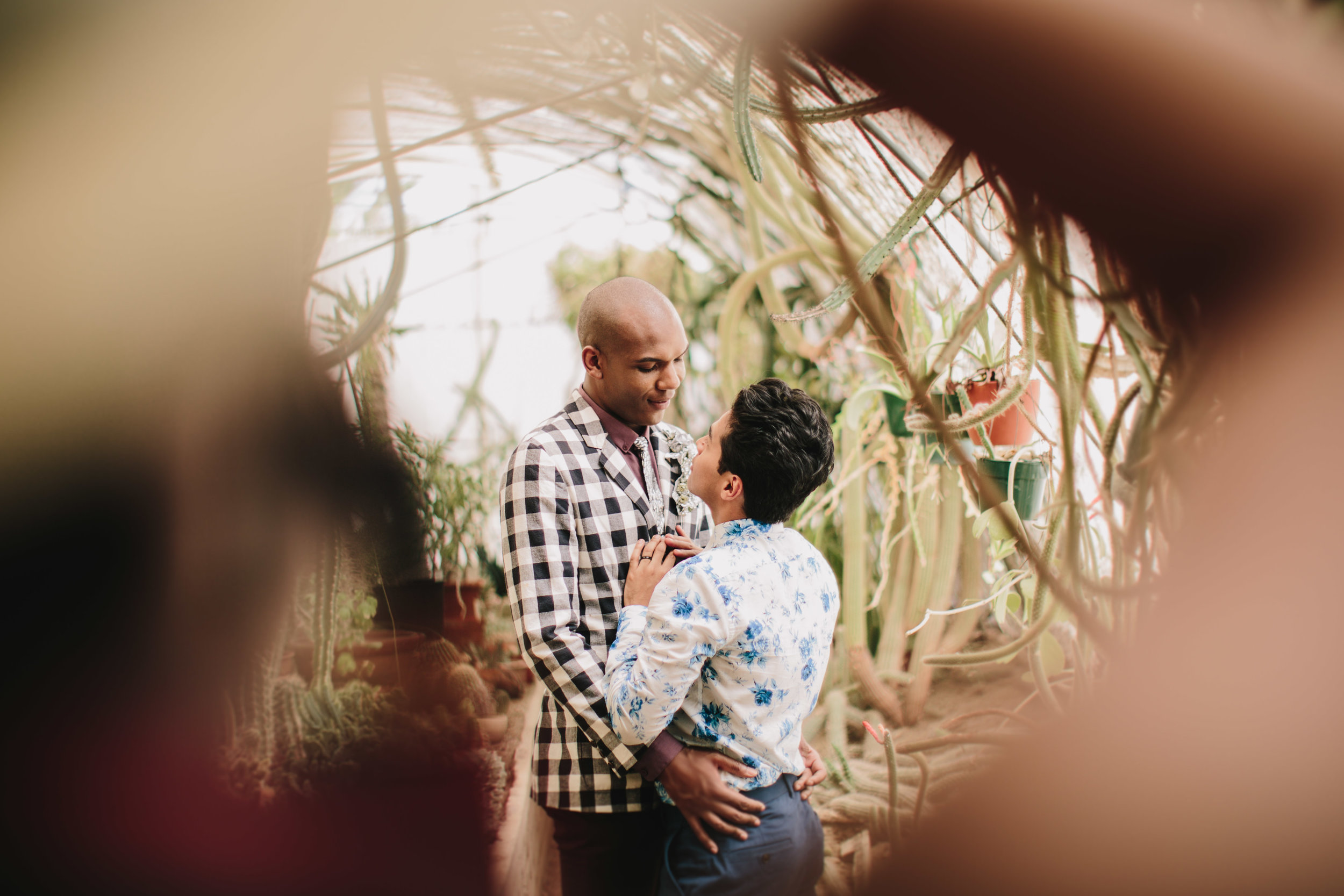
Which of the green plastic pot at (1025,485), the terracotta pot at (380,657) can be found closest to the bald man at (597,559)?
the terracotta pot at (380,657)

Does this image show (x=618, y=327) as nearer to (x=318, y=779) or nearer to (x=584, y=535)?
(x=584, y=535)

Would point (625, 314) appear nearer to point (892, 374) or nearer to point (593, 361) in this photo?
point (593, 361)

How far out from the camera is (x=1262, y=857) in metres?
0.80

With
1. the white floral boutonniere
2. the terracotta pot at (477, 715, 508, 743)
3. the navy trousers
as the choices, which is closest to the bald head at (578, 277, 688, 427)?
the white floral boutonniere

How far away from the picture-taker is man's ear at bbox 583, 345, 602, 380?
1110mm

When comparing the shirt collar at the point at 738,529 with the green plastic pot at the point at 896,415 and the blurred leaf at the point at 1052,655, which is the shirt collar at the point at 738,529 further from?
the green plastic pot at the point at 896,415

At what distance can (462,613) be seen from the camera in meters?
1.61

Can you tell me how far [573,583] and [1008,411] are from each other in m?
0.77

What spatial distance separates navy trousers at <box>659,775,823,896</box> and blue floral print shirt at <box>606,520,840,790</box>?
0.15ft

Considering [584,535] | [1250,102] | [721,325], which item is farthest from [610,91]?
[1250,102]

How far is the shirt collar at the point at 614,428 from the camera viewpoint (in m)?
1.11

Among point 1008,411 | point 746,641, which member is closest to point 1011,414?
point 1008,411

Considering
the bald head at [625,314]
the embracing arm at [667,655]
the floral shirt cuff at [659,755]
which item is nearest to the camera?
the embracing arm at [667,655]

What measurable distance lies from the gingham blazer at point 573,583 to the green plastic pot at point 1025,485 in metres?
0.61
